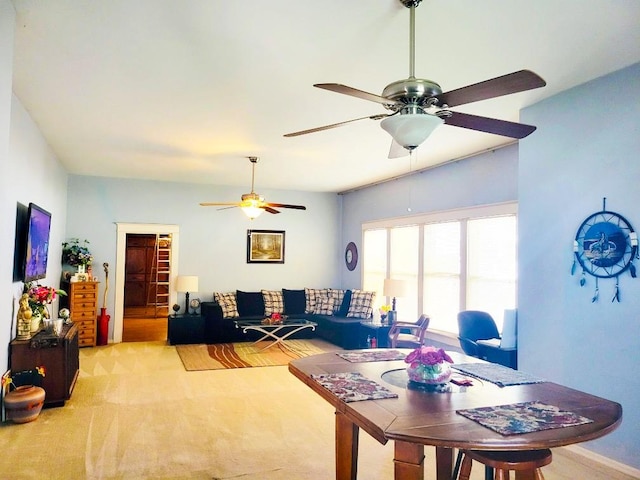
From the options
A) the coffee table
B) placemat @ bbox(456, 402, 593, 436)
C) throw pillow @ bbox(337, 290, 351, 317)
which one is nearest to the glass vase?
→ placemat @ bbox(456, 402, 593, 436)

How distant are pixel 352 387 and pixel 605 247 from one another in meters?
2.18

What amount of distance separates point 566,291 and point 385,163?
3.21 metres

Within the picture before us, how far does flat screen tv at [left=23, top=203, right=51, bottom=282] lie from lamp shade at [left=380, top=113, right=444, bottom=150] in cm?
355

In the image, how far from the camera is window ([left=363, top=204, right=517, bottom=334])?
525 centimetres

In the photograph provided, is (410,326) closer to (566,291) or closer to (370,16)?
(566,291)

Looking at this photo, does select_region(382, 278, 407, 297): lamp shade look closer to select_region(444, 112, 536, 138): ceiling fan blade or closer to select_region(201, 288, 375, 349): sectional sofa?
select_region(201, 288, 375, 349): sectional sofa

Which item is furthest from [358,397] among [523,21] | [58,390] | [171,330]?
[171,330]

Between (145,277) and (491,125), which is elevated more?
(491,125)

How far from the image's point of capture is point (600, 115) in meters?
3.30

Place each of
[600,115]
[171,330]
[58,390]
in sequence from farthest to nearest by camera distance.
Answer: [171,330] → [58,390] → [600,115]

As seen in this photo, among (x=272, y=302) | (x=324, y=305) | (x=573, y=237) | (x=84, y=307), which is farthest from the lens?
(x=324, y=305)

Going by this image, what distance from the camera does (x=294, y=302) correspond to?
27.9 ft

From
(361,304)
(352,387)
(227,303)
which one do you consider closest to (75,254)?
(227,303)

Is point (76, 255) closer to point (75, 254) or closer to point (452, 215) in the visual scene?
point (75, 254)
